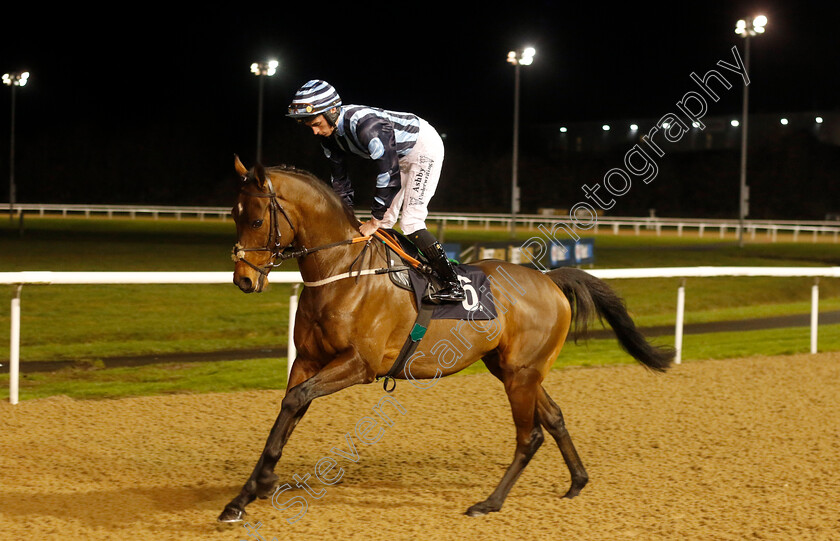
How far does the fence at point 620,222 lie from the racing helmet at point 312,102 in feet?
83.5

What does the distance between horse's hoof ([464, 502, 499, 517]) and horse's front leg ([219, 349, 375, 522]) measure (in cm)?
73

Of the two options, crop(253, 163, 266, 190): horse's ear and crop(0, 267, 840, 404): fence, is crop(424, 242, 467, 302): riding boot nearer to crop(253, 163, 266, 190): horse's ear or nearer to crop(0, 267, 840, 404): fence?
crop(253, 163, 266, 190): horse's ear

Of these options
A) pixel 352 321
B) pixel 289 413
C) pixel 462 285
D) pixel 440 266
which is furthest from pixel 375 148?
pixel 289 413

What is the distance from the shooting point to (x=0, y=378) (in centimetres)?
695

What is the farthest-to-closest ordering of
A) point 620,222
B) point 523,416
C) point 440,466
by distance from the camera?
point 620,222 → point 440,466 → point 523,416

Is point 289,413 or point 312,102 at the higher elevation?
point 312,102

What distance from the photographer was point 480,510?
3.96 metres

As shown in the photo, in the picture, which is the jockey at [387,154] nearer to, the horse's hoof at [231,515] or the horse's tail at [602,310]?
the horse's tail at [602,310]

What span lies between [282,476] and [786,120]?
4910 centimetres

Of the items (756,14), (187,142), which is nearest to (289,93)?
(187,142)

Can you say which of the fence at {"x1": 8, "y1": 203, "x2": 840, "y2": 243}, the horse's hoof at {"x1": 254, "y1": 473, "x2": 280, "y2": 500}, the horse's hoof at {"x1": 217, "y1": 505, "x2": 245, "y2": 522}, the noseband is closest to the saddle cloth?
the noseband

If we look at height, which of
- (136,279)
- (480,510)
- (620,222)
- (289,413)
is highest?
(620,222)

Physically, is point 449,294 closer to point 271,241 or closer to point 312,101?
point 271,241

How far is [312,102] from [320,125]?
0.42ft
